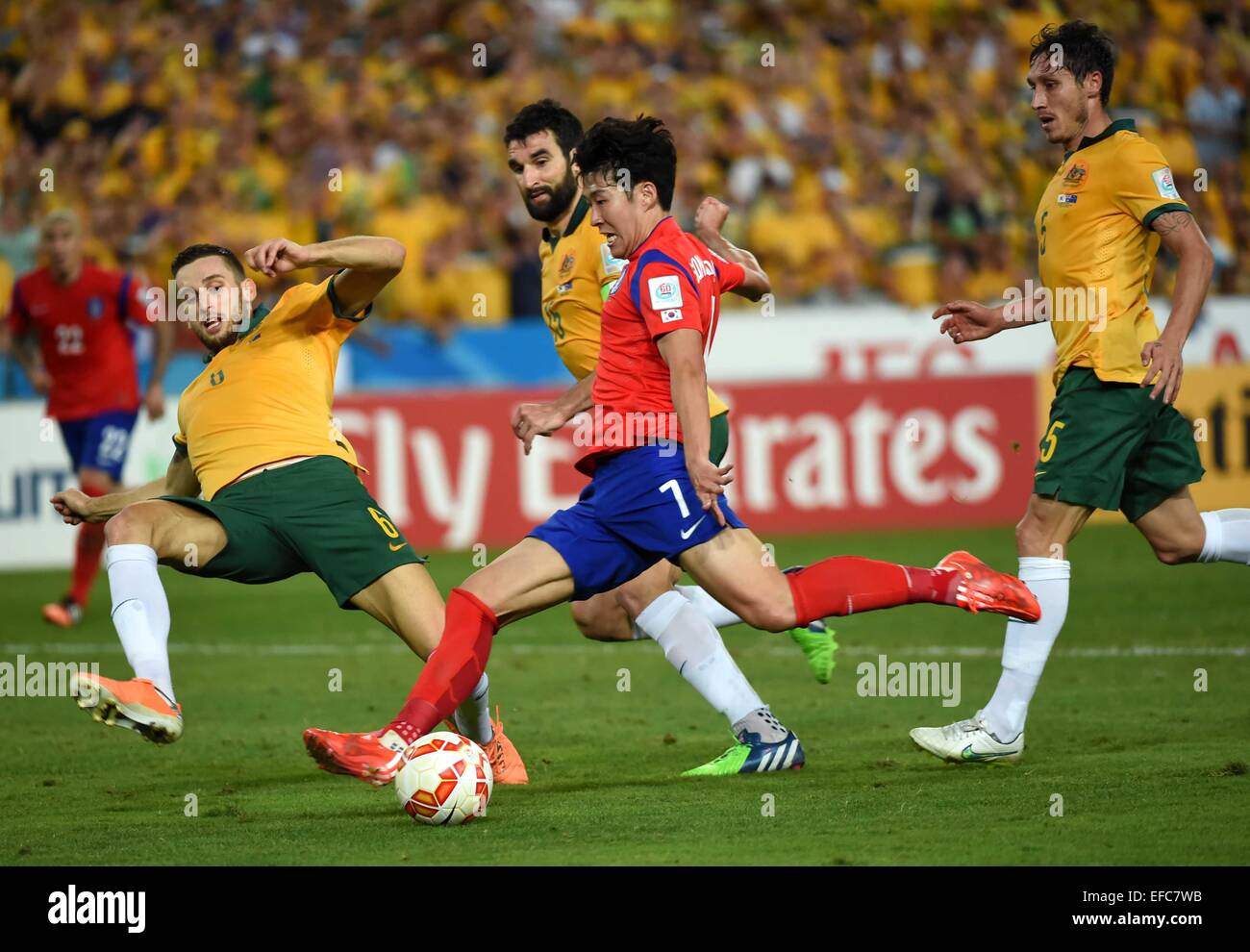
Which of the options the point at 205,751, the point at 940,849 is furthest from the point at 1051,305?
the point at 205,751

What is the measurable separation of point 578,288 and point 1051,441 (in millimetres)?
1899

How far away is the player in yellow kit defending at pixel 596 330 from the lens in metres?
6.23

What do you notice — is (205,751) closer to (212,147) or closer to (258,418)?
(258,418)

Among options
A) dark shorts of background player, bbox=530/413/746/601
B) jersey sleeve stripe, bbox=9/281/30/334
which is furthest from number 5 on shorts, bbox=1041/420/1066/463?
jersey sleeve stripe, bbox=9/281/30/334

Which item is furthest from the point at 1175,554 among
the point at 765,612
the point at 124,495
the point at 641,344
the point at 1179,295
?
the point at 124,495

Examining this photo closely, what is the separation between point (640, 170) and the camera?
5414 mm

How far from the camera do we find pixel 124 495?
21.0ft

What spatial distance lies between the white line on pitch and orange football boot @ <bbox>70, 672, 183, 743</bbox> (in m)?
4.46

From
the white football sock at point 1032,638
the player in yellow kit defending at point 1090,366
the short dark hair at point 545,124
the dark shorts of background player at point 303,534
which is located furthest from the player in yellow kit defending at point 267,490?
the player in yellow kit defending at point 1090,366

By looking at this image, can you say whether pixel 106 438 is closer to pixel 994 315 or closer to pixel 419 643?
pixel 419 643

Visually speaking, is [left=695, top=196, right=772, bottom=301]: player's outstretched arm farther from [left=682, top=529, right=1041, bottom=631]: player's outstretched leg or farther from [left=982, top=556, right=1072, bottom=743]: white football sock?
[left=982, top=556, right=1072, bottom=743]: white football sock

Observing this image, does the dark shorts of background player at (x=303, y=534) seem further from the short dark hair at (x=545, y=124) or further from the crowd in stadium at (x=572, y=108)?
the crowd in stadium at (x=572, y=108)

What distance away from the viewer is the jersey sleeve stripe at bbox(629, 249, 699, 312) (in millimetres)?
5273

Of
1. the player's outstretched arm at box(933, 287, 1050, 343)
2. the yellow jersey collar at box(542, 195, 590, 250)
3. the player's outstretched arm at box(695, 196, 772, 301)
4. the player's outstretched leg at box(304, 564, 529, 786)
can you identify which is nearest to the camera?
the player's outstretched leg at box(304, 564, 529, 786)
